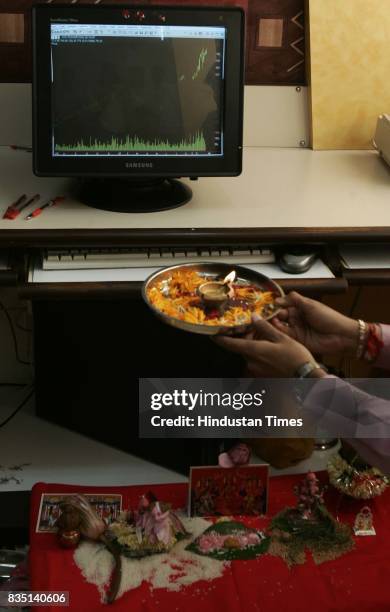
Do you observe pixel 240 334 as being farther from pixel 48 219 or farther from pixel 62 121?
pixel 62 121

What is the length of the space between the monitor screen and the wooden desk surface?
14cm

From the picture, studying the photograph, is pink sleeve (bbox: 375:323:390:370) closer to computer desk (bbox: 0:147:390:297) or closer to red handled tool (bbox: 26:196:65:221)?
computer desk (bbox: 0:147:390:297)

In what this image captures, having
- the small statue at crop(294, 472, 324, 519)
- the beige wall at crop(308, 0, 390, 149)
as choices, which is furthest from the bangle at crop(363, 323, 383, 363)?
the beige wall at crop(308, 0, 390, 149)

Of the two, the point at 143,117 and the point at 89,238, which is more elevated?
the point at 143,117

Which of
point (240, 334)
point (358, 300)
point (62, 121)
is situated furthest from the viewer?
point (358, 300)

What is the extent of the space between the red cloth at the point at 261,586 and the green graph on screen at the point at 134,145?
0.90 meters

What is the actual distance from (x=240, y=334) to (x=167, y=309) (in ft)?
0.47

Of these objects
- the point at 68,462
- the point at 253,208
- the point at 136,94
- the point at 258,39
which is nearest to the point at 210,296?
the point at 253,208

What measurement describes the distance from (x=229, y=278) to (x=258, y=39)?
39.2 inches

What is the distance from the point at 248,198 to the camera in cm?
210

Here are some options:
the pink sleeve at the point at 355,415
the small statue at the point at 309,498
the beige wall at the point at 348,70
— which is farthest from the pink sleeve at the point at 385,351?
the beige wall at the point at 348,70

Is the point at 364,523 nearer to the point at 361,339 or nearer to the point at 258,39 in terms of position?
the point at 361,339

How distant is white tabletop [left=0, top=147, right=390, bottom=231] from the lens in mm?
1952

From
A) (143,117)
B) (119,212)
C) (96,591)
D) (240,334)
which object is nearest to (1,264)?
(119,212)
